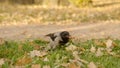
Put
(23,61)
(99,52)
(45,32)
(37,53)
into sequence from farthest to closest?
(45,32) < (99,52) < (37,53) < (23,61)

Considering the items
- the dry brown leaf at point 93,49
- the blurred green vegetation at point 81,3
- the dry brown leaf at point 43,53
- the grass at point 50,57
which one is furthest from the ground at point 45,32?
the blurred green vegetation at point 81,3

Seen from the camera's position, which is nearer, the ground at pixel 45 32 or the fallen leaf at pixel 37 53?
the fallen leaf at pixel 37 53

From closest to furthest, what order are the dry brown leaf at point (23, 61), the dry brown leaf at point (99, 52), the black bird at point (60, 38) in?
the dry brown leaf at point (23, 61) → the dry brown leaf at point (99, 52) → the black bird at point (60, 38)

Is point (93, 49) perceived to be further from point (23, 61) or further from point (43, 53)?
point (23, 61)

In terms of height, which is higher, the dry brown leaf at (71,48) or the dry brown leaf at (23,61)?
the dry brown leaf at (23,61)

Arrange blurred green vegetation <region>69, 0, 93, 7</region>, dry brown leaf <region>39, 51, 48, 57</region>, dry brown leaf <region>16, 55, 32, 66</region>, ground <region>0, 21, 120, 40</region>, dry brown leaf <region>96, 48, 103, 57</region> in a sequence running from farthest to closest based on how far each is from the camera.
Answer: blurred green vegetation <region>69, 0, 93, 7</region>
ground <region>0, 21, 120, 40</region>
dry brown leaf <region>96, 48, 103, 57</region>
dry brown leaf <region>39, 51, 48, 57</region>
dry brown leaf <region>16, 55, 32, 66</region>

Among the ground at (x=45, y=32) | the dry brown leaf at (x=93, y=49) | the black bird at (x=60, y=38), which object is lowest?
the ground at (x=45, y=32)

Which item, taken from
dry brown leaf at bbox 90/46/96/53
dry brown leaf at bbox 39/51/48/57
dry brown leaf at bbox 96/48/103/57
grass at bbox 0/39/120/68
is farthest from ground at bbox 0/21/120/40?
dry brown leaf at bbox 39/51/48/57

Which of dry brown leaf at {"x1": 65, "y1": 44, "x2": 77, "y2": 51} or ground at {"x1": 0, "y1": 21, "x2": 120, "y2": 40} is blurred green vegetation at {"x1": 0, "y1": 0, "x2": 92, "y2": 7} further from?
dry brown leaf at {"x1": 65, "y1": 44, "x2": 77, "y2": 51}

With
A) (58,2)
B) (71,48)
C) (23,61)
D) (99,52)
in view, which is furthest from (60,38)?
(58,2)

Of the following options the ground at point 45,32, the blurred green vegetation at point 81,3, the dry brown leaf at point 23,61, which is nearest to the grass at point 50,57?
the dry brown leaf at point 23,61

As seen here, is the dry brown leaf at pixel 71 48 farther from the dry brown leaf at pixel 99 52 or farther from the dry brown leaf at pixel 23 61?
the dry brown leaf at pixel 23 61

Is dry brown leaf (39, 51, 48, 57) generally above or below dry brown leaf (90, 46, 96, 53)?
above

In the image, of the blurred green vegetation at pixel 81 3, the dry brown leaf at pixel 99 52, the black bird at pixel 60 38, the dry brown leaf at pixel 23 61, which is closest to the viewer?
the dry brown leaf at pixel 23 61
